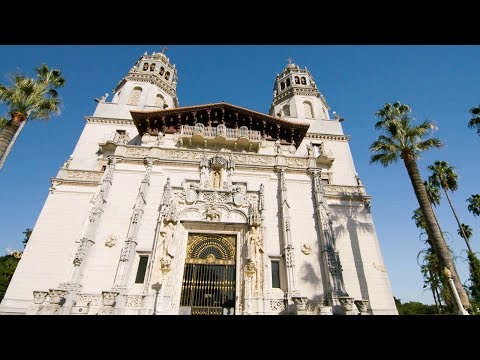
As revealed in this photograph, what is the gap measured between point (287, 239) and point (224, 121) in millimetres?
11617

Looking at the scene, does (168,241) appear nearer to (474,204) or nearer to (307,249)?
(307,249)

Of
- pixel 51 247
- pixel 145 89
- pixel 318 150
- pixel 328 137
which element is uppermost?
pixel 145 89

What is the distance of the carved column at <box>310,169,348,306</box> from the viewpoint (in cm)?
1455

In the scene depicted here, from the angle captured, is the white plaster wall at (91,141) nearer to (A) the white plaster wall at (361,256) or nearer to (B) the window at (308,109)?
(B) the window at (308,109)

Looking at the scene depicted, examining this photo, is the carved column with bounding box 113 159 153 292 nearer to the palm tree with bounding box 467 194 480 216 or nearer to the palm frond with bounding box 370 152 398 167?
the palm frond with bounding box 370 152 398 167

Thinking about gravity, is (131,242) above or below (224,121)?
below

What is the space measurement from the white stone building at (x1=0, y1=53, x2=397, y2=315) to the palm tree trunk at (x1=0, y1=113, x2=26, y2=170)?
13.4ft

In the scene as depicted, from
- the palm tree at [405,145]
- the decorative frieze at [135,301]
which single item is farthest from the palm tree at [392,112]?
the decorative frieze at [135,301]

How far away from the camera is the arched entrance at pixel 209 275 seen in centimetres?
1466

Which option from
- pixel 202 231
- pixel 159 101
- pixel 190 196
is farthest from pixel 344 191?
pixel 159 101

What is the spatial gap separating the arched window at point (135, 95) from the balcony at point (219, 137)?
1145 cm

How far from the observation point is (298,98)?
3203cm

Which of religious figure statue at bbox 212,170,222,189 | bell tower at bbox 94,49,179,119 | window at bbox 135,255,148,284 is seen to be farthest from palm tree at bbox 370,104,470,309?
bell tower at bbox 94,49,179,119
